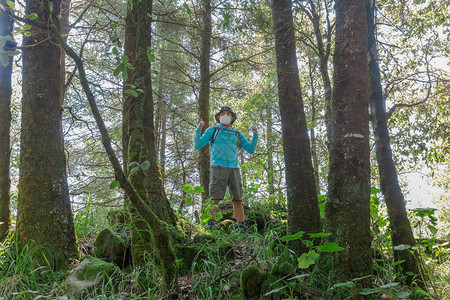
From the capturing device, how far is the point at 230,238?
3592 mm

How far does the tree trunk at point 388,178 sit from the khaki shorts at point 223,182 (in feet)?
8.26

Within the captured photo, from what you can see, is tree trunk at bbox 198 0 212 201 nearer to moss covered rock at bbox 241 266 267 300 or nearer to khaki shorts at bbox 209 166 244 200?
khaki shorts at bbox 209 166 244 200

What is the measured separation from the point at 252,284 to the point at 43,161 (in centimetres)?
273

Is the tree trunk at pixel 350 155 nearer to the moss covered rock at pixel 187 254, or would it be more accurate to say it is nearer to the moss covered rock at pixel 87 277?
the moss covered rock at pixel 187 254

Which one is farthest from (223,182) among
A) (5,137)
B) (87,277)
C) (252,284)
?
(5,137)

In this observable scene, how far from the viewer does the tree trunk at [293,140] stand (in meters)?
3.29

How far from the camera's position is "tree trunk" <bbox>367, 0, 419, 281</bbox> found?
2.94 metres

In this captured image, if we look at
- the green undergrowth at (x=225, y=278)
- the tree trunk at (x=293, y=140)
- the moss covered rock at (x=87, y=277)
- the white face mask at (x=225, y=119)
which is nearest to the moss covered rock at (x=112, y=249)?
the green undergrowth at (x=225, y=278)

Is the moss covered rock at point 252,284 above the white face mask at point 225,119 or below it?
below

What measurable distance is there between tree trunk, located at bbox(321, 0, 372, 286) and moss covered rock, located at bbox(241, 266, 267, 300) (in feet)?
2.00

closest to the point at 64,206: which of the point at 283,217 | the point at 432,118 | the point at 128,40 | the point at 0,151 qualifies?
the point at 0,151

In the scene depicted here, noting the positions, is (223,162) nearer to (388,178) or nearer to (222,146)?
(222,146)

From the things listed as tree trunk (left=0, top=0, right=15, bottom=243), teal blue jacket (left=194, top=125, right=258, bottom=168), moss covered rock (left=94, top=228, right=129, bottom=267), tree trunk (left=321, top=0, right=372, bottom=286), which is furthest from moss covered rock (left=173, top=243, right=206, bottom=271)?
tree trunk (left=0, top=0, right=15, bottom=243)

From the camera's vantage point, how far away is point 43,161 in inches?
138
